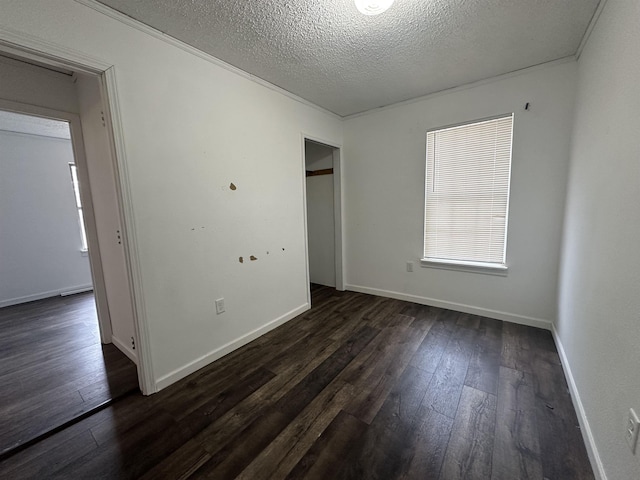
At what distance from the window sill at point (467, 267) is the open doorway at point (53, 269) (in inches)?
121

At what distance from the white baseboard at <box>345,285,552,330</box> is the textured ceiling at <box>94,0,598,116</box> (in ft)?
8.07

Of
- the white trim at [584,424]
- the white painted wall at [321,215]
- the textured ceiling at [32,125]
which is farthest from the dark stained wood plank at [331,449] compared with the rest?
the textured ceiling at [32,125]

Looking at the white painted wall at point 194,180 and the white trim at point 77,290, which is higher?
the white painted wall at point 194,180

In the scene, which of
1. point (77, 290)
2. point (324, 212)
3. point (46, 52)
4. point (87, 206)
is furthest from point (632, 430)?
point (77, 290)

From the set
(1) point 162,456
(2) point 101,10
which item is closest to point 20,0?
(2) point 101,10

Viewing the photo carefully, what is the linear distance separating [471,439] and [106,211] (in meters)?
3.11

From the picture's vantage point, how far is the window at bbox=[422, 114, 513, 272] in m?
2.66

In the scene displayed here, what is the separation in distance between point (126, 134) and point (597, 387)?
305cm

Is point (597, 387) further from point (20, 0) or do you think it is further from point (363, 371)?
point (20, 0)

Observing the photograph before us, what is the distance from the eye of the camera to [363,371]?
79.0 inches

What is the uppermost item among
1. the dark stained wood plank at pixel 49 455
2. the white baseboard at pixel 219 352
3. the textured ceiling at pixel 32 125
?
the textured ceiling at pixel 32 125

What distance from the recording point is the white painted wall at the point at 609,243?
101 cm

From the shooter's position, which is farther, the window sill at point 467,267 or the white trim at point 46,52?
the window sill at point 467,267

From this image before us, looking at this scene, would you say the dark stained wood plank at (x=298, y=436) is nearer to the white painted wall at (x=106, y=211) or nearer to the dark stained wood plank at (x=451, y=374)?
the dark stained wood plank at (x=451, y=374)
